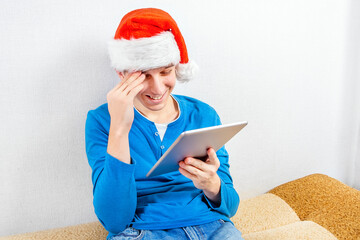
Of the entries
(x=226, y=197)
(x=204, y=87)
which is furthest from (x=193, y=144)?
(x=204, y=87)

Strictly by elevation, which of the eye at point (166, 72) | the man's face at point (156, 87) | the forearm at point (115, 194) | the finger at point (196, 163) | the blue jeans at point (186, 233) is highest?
the eye at point (166, 72)

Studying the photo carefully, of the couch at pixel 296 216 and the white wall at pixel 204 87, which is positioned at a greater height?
the white wall at pixel 204 87

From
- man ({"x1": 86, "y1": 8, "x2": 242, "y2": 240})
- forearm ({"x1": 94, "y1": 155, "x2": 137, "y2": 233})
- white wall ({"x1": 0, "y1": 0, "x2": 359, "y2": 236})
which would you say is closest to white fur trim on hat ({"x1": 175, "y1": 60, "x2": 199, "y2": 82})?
man ({"x1": 86, "y1": 8, "x2": 242, "y2": 240})

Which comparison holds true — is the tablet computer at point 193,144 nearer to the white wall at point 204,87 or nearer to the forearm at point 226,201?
the forearm at point 226,201

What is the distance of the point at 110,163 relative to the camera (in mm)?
960

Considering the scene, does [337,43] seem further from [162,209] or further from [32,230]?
[32,230]

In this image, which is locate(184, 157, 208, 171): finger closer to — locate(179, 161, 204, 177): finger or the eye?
locate(179, 161, 204, 177): finger

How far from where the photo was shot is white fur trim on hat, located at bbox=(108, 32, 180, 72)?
1.02m

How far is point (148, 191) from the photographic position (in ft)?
3.76

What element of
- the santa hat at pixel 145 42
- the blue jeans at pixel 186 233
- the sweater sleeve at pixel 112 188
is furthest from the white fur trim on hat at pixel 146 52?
the blue jeans at pixel 186 233

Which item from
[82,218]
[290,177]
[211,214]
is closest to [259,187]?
[290,177]

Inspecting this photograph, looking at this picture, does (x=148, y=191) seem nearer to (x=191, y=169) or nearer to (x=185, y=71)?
(x=191, y=169)

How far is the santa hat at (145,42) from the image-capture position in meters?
1.02

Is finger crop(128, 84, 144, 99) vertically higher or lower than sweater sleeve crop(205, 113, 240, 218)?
higher
